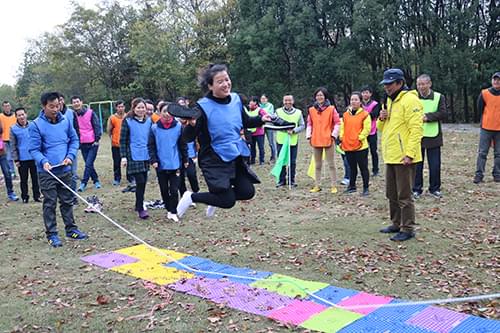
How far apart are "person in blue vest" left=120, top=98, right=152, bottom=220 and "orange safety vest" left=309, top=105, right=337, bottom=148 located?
3.43 m

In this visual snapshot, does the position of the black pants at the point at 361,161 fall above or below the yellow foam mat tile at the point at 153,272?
above

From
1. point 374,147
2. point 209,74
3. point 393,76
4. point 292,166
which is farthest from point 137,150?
point 374,147

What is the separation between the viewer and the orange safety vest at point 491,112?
9828 millimetres

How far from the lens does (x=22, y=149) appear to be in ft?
33.9

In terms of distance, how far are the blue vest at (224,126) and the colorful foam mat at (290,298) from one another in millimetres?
1333

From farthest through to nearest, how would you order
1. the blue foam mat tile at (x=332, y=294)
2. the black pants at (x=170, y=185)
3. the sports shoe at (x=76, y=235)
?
Answer: the black pants at (x=170, y=185)
the sports shoe at (x=76, y=235)
the blue foam mat tile at (x=332, y=294)

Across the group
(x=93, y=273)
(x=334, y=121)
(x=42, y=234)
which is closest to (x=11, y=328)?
(x=93, y=273)

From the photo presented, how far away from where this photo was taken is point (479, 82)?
23.5 meters

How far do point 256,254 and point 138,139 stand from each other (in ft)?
11.8

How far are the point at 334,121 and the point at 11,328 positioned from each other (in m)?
7.15

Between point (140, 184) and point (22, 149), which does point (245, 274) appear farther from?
point (22, 149)

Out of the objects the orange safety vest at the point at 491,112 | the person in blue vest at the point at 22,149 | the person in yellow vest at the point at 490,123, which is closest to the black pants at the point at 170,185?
the person in blue vest at the point at 22,149

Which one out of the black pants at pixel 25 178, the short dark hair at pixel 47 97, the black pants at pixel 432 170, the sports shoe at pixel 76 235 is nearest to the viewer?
the short dark hair at pixel 47 97

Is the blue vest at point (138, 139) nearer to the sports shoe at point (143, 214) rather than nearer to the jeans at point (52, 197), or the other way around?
the sports shoe at point (143, 214)
